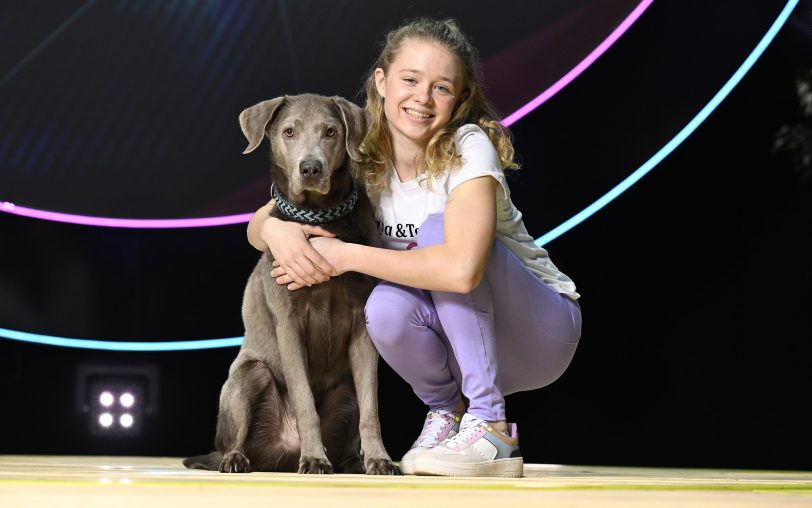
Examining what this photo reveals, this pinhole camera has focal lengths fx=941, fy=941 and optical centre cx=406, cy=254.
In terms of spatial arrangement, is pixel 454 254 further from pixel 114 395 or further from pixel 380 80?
pixel 114 395

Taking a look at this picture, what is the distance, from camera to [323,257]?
7.06ft

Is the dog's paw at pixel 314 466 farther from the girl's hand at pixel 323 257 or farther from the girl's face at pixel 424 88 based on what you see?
the girl's face at pixel 424 88

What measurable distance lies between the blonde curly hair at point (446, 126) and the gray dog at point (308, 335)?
0.05 metres

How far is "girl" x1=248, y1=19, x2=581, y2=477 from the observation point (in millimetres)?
1993

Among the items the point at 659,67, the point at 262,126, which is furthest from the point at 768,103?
the point at 262,126

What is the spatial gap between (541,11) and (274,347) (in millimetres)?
1666

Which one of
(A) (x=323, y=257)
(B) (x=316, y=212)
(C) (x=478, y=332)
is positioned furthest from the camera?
(B) (x=316, y=212)

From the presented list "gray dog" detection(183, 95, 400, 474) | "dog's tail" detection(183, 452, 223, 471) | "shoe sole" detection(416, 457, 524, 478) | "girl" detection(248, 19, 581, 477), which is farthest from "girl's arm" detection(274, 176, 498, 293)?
"dog's tail" detection(183, 452, 223, 471)

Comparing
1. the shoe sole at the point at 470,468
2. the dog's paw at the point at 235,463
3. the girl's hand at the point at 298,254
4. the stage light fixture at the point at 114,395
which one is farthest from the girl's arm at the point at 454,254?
the stage light fixture at the point at 114,395

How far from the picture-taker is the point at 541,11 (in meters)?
3.32

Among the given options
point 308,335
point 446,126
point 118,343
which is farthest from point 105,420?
point 446,126

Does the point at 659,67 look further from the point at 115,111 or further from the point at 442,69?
the point at 115,111

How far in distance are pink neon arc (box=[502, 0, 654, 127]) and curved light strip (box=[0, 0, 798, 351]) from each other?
1.30ft

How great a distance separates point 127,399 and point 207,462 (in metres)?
1.11
